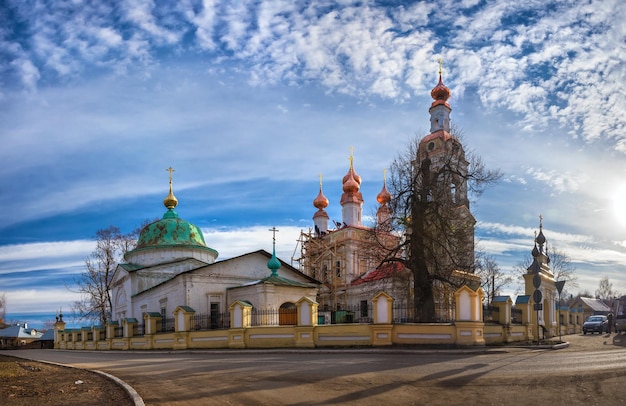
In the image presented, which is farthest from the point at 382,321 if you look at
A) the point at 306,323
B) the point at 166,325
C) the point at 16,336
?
the point at 16,336

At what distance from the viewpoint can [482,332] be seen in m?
19.1

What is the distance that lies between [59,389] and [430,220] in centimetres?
1637

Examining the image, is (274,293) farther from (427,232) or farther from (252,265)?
(427,232)

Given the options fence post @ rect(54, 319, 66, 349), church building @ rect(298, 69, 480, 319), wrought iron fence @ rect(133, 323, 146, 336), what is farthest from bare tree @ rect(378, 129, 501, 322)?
fence post @ rect(54, 319, 66, 349)

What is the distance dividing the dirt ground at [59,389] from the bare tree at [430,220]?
43.5 feet

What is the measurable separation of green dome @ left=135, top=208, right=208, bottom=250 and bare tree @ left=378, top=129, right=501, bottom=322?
60.3 ft

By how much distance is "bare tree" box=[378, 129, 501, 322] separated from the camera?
22.3 metres

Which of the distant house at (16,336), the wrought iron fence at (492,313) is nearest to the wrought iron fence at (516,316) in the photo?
the wrought iron fence at (492,313)

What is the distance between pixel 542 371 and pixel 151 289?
88.5 ft

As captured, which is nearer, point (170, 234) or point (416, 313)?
point (416, 313)

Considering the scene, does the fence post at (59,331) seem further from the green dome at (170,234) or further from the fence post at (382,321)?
the fence post at (382,321)

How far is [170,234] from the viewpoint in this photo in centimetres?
3816

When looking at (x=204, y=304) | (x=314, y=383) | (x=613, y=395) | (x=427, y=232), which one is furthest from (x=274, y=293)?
(x=613, y=395)

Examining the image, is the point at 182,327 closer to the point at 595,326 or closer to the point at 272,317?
the point at 272,317
